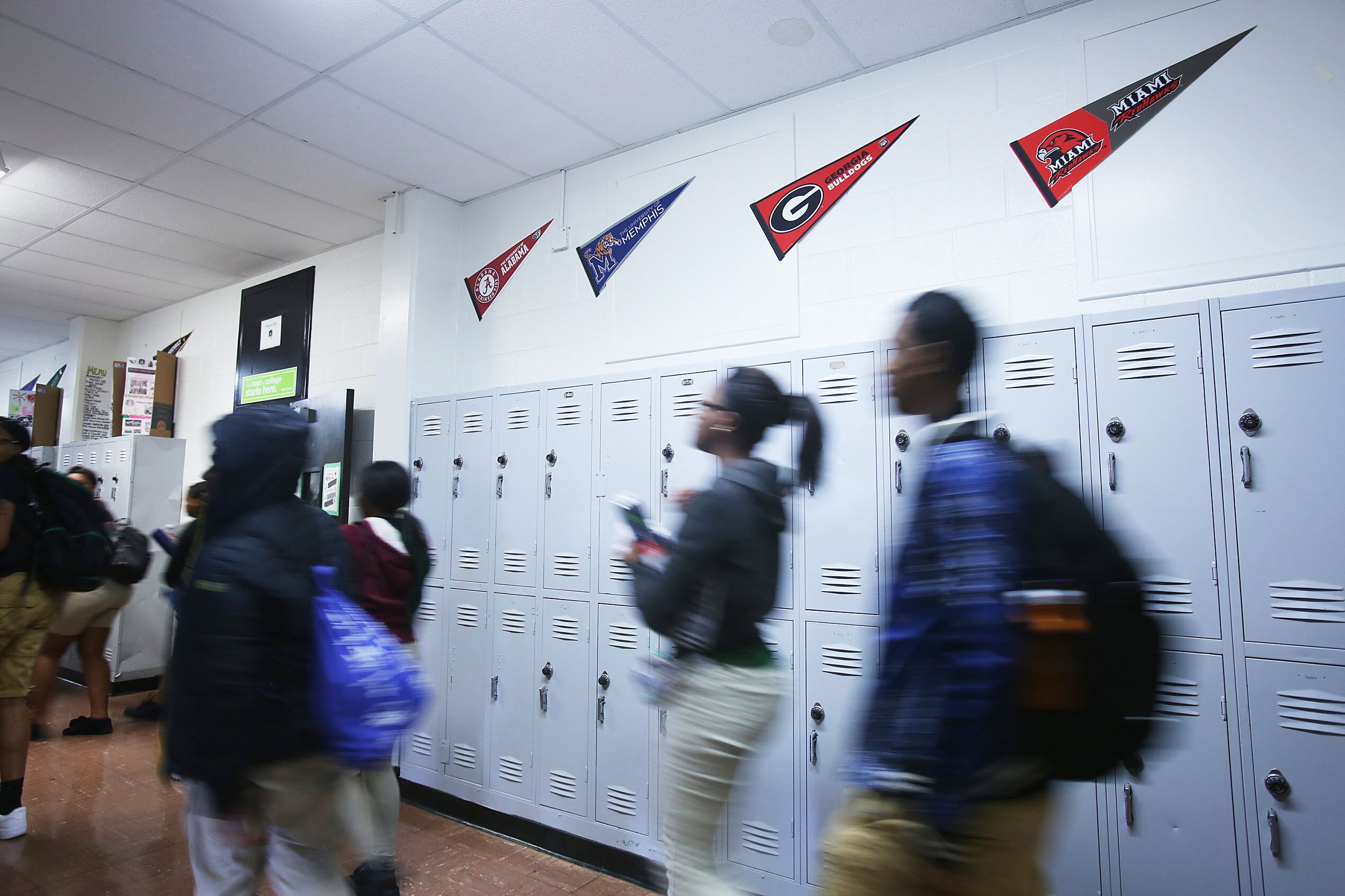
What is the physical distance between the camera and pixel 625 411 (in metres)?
3.08

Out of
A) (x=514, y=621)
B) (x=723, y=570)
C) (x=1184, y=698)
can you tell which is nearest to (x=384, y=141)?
(x=514, y=621)

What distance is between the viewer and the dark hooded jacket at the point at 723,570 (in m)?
1.61

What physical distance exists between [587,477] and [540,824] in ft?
5.07

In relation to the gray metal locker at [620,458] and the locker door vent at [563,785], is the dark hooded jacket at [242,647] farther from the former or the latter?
the locker door vent at [563,785]

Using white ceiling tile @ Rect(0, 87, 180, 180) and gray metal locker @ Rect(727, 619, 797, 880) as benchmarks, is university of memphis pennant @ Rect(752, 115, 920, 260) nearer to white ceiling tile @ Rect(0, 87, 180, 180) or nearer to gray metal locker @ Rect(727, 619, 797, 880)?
gray metal locker @ Rect(727, 619, 797, 880)

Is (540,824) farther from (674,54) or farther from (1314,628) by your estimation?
(674,54)

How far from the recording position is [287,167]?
3990mm

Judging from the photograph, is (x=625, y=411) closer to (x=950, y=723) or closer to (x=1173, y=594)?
(x=1173, y=594)

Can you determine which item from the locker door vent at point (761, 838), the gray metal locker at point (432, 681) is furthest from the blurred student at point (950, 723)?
the gray metal locker at point (432, 681)

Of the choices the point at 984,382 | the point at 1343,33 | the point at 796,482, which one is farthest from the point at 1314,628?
the point at 1343,33

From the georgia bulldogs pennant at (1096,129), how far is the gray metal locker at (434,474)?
2.87 meters

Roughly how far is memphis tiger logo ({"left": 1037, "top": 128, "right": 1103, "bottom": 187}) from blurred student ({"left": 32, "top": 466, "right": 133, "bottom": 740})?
5.21 metres

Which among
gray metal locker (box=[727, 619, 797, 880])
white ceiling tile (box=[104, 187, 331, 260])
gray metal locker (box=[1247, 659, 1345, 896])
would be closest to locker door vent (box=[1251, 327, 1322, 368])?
gray metal locker (box=[1247, 659, 1345, 896])

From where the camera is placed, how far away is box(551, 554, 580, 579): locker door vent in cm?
315
